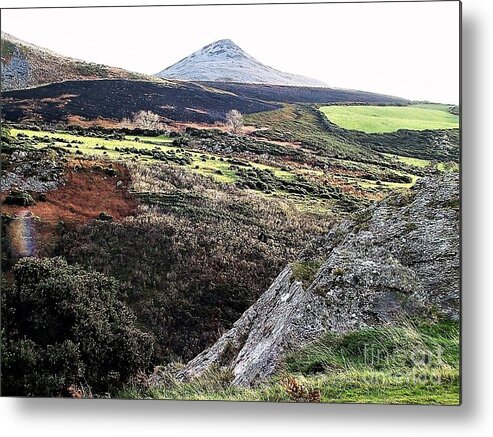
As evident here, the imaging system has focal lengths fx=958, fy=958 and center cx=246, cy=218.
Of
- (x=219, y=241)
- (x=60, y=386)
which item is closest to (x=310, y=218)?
(x=219, y=241)

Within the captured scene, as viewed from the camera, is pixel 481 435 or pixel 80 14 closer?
pixel 481 435

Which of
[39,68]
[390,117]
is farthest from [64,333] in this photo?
[390,117]

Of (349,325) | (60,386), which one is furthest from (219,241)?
(60,386)

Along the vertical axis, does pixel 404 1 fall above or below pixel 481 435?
above

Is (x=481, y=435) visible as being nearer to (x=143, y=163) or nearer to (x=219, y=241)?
(x=219, y=241)

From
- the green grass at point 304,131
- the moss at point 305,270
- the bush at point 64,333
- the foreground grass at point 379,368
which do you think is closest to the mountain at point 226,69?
the green grass at point 304,131

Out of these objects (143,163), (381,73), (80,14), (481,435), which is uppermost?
(80,14)

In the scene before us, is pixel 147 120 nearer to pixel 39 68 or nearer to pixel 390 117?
pixel 39 68
